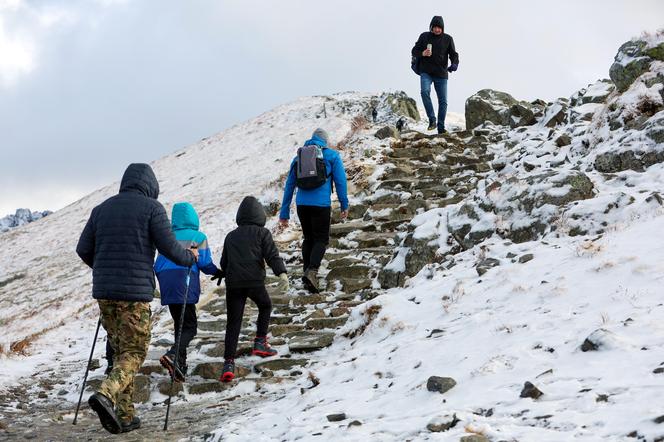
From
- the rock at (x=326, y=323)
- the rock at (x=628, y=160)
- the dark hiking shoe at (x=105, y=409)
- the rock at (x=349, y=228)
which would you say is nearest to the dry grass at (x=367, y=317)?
the rock at (x=326, y=323)

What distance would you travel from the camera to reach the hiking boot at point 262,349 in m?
7.23

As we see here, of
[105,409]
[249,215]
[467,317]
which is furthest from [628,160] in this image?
[105,409]

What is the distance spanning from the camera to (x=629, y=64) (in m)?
9.85

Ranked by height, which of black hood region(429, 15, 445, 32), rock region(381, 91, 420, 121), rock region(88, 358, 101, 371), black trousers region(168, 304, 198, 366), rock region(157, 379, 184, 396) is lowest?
rock region(157, 379, 184, 396)

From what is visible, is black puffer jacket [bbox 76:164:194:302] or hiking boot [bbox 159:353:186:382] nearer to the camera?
black puffer jacket [bbox 76:164:194:302]

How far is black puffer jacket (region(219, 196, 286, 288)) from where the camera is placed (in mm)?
6832

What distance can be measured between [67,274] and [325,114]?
16.1 metres

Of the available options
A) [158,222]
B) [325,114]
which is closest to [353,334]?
[158,222]

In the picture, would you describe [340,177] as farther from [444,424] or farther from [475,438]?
[475,438]

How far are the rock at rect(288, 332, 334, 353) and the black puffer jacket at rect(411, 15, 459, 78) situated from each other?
34.8ft

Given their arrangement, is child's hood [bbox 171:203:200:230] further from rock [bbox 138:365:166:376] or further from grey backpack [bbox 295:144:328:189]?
grey backpack [bbox 295:144:328:189]

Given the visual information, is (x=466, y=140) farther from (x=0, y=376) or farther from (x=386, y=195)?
(x=0, y=376)

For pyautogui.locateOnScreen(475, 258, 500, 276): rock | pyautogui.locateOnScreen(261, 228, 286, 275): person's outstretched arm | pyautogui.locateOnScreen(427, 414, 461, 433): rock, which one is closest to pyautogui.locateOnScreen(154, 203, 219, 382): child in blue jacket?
pyautogui.locateOnScreen(261, 228, 286, 275): person's outstretched arm

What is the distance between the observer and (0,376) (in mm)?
7910
